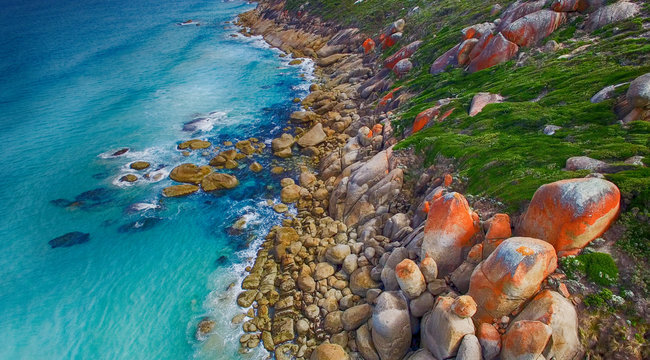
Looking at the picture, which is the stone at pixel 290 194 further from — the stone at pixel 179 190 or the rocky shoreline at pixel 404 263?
the stone at pixel 179 190

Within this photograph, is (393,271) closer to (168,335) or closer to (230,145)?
(168,335)

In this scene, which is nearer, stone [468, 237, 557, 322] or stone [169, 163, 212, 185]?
stone [468, 237, 557, 322]

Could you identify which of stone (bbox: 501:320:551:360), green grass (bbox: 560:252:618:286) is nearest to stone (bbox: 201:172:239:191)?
stone (bbox: 501:320:551:360)

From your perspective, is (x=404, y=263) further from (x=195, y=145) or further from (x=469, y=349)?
(x=195, y=145)

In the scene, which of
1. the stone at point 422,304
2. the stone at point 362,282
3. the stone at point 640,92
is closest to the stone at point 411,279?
the stone at point 422,304

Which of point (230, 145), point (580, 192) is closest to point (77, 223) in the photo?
point (230, 145)

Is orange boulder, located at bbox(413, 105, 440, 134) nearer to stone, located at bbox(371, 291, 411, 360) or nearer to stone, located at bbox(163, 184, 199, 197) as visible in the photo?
stone, located at bbox(371, 291, 411, 360)

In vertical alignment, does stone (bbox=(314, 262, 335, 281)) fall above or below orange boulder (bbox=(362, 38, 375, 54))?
below

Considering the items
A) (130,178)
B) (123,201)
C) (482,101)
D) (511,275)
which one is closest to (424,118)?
(482,101)
